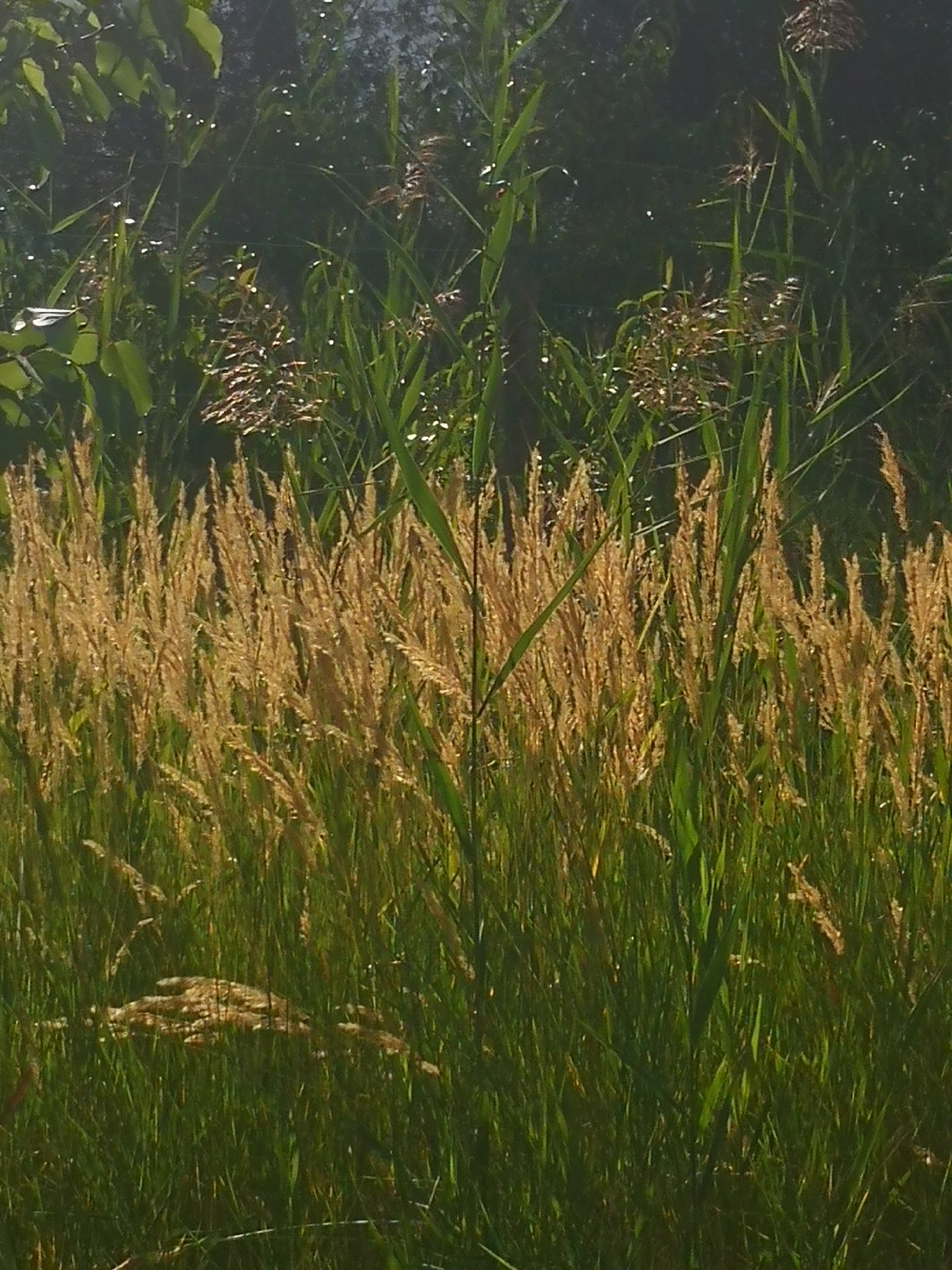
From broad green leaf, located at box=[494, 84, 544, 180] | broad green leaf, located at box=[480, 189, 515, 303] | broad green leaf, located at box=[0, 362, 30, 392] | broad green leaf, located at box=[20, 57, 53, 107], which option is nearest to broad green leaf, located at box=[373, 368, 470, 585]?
broad green leaf, located at box=[480, 189, 515, 303]

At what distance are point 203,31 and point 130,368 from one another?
25.9 inches

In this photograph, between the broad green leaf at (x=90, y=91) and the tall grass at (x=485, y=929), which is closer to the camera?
the tall grass at (x=485, y=929)

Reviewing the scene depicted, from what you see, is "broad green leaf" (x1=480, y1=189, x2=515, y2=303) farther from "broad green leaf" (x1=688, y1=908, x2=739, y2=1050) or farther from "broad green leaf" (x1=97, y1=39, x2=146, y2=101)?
"broad green leaf" (x1=97, y1=39, x2=146, y2=101)

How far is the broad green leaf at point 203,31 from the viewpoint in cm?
293

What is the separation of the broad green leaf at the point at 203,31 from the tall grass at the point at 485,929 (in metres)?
1.27

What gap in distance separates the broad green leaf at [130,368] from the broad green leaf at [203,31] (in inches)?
22.9

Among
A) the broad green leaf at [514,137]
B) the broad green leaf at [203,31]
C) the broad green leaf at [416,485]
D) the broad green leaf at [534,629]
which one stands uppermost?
the broad green leaf at [203,31]

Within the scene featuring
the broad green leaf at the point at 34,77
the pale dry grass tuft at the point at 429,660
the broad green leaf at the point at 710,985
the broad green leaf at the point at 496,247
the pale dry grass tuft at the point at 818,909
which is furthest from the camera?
the broad green leaf at the point at 34,77

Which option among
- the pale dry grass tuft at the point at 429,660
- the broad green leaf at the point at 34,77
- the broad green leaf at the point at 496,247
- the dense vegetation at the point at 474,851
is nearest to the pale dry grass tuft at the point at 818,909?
the dense vegetation at the point at 474,851

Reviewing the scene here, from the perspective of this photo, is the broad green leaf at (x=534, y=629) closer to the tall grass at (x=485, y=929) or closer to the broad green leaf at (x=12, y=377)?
the tall grass at (x=485, y=929)

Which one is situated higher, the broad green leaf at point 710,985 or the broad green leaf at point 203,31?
the broad green leaf at point 203,31

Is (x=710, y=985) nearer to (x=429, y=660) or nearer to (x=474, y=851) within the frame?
(x=474, y=851)

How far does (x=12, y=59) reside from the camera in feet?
9.07

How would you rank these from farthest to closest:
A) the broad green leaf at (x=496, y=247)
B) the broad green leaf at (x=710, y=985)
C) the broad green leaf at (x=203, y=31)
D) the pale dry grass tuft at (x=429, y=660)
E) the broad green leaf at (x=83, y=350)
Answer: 1. the broad green leaf at (x=203, y=31)
2. the broad green leaf at (x=83, y=350)
3. the broad green leaf at (x=496, y=247)
4. the pale dry grass tuft at (x=429, y=660)
5. the broad green leaf at (x=710, y=985)
